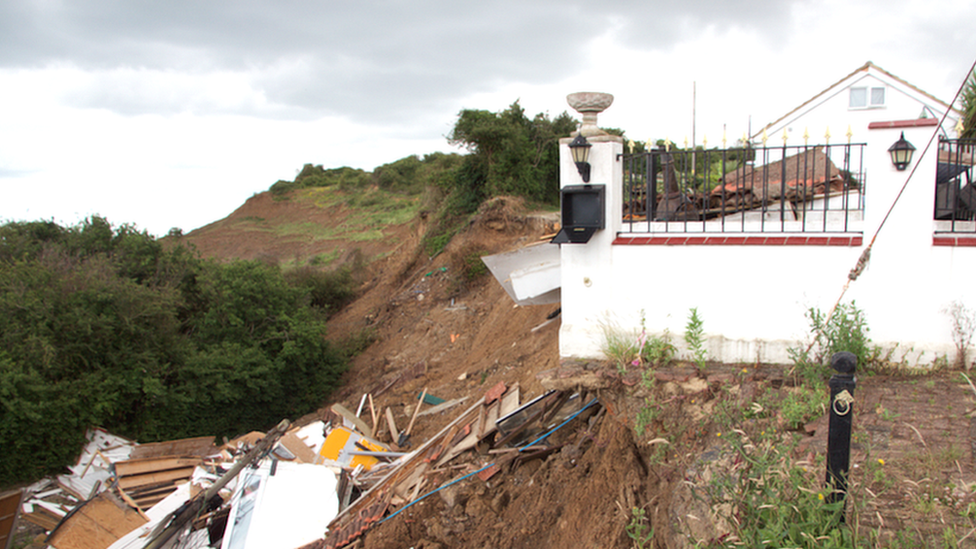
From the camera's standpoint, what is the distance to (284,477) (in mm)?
8375

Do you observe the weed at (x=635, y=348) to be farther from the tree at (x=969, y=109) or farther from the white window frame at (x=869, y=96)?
the white window frame at (x=869, y=96)

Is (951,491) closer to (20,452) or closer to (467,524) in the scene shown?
(467,524)

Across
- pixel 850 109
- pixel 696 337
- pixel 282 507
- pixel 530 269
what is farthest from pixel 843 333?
pixel 850 109

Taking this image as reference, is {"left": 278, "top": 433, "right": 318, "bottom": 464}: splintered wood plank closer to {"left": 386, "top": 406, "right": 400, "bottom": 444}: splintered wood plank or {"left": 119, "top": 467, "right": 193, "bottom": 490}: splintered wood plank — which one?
{"left": 386, "top": 406, "right": 400, "bottom": 444}: splintered wood plank

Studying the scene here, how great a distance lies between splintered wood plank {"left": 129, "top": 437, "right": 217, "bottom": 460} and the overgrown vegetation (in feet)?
2.33

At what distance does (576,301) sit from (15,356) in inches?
492

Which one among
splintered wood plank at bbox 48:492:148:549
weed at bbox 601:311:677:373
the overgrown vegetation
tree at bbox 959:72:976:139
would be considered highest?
tree at bbox 959:72:976:139

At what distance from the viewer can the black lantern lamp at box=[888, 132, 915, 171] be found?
464cm

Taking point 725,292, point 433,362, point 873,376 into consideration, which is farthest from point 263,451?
point 873,376

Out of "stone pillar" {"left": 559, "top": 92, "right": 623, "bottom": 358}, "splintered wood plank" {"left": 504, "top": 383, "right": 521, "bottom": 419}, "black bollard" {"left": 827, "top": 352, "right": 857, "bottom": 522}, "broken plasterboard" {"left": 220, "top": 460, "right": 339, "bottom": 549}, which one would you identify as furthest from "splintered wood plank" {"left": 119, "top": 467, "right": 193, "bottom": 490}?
"black bollard" {"left": 827, "top": 352, "right": 857, "bottom": 522}

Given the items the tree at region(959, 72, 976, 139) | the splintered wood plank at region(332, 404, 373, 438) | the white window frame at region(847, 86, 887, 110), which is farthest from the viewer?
the white window frame at region(847, 86, 887, 110)

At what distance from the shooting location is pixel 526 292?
26.7 feet

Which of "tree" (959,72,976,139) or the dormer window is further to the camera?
the dormer window

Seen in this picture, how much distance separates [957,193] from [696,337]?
305 cm
